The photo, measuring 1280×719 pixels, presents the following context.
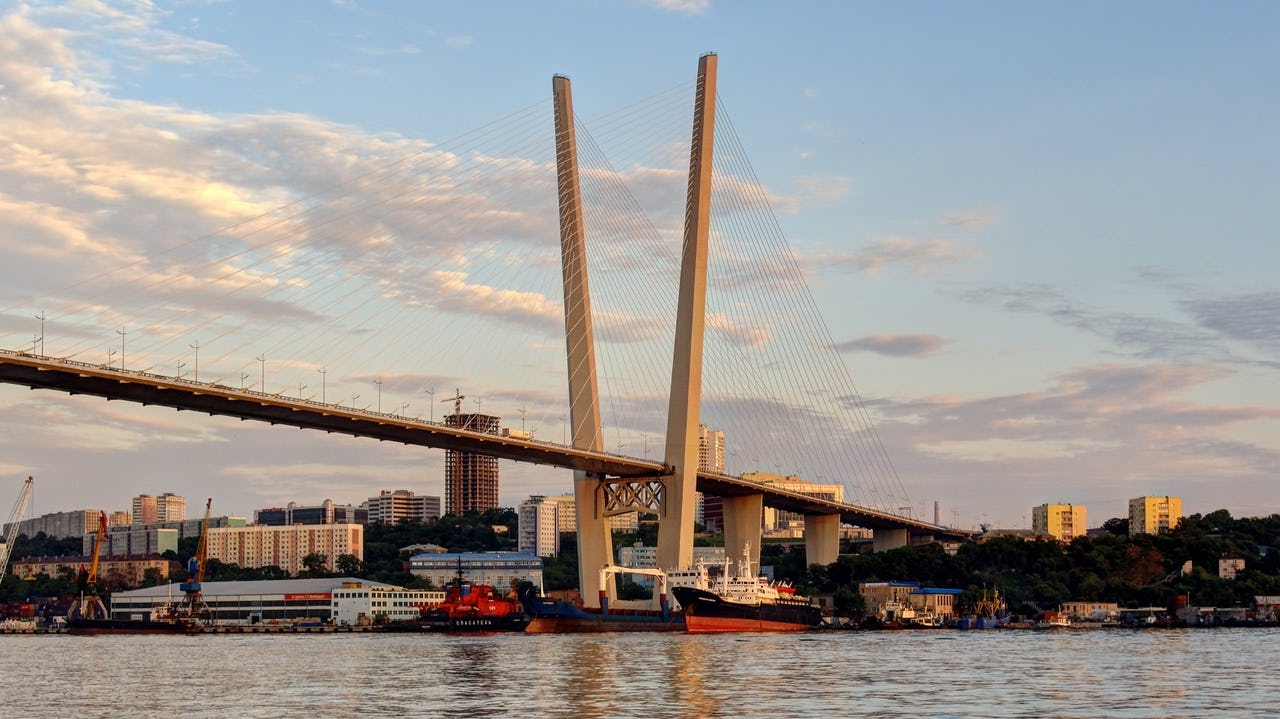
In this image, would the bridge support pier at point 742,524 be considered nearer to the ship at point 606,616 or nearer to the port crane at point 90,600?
the ship at point 606,616

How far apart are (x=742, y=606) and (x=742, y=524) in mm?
13120

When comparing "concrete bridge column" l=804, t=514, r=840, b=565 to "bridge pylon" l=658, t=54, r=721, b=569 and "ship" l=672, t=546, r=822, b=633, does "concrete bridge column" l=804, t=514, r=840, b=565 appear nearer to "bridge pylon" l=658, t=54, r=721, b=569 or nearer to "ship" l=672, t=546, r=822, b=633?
"ship" l=672, t=546, r=822, b=633

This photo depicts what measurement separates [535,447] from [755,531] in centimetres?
2750

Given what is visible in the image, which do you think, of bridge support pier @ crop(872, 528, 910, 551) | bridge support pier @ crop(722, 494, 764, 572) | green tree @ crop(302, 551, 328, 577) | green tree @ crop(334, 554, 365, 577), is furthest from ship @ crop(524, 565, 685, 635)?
green tree @ crop(334, 554, 365, 577)

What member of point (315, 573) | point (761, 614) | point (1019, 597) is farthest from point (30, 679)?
point (315, 573)

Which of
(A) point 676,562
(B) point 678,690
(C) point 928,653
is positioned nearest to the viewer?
(B) point 678,690

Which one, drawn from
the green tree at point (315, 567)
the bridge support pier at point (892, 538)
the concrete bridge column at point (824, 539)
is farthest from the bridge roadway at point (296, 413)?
the green tree at point (315, 567)

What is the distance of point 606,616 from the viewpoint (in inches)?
3489

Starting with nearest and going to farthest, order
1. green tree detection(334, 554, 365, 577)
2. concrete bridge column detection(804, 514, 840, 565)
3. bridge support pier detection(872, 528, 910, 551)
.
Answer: concrete bridge column detection(804, 514, 840, 565) → bridge support pier detection(872, 528, 910, 551) → green tree detection(334, 554, 365, 577)

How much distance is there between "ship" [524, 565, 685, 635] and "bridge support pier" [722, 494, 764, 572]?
39.9 feet

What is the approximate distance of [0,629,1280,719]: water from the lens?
35.1 metres

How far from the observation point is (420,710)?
35.0 metres

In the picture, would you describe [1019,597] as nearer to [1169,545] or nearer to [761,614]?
[1169,545]

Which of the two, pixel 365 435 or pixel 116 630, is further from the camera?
pixel 116 630
